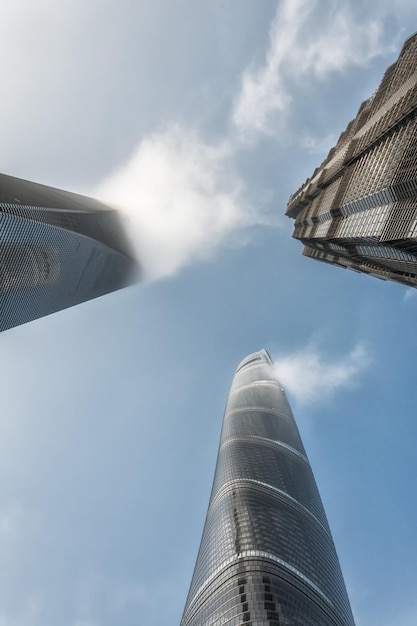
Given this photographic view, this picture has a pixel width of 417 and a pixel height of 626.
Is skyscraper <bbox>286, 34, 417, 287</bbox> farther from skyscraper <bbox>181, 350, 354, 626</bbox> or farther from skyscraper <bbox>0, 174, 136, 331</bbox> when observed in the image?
skyscraper <bbox>0, 174, 136, 331</bbox>

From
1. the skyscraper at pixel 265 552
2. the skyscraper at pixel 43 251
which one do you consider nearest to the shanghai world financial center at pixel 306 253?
the skyscraper at pixel 265 552

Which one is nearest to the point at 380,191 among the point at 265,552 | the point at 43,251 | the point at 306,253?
the point at 306,253

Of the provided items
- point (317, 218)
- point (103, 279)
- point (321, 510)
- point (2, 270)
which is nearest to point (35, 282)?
point (2, 270)

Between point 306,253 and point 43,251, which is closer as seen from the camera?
point 43,251

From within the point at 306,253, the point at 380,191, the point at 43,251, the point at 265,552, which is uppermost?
the point at 306,253

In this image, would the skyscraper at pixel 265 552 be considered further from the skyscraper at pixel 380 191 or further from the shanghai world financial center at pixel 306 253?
the skyscraper at pixel 380 191

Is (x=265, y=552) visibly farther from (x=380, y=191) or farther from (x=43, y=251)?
(x=43, y=251)
